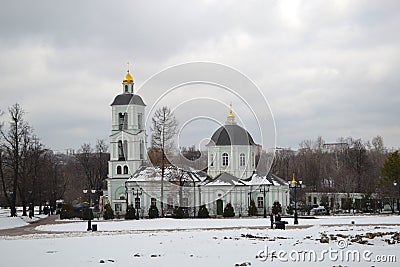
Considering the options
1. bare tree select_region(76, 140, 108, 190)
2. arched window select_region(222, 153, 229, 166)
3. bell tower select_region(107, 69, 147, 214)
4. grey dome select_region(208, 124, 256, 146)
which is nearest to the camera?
bell tower select_region(107, 69, 147, 214)

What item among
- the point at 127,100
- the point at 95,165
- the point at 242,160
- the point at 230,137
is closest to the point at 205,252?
the point at 242,160

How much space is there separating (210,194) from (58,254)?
124 feet

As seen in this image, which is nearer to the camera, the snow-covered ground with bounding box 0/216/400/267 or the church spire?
the snow-covered ground with bounding box 0/216/400/267

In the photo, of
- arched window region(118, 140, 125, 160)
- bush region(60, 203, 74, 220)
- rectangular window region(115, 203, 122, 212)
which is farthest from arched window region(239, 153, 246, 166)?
bush region(60, 203, 74, 220)

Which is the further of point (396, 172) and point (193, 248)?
point (396, 172)

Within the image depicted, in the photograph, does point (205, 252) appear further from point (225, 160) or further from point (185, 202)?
point (225, 160)

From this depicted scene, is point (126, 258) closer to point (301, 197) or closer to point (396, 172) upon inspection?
point (396, 172)

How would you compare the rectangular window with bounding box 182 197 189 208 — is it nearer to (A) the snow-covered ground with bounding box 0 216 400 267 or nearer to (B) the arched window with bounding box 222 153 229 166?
(B) the arched window with bounding box 222 153 229 166

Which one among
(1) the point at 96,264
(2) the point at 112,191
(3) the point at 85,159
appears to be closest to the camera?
(1) the point at 96,264

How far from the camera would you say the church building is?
5509cm

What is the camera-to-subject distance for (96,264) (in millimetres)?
16250

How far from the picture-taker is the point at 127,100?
59906mm

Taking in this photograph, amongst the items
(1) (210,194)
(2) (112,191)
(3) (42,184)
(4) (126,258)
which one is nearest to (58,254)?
(4) (126,258)

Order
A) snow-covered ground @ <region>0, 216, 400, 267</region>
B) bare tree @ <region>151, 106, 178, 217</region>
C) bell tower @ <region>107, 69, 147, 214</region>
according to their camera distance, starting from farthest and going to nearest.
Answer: bell tower @ <region>107, 69, 147, 214</region>, bare tree @ <region>151, 106, 178, 217</region>, snow-covered ground @ <region>0, 216, 400, 267</region>
